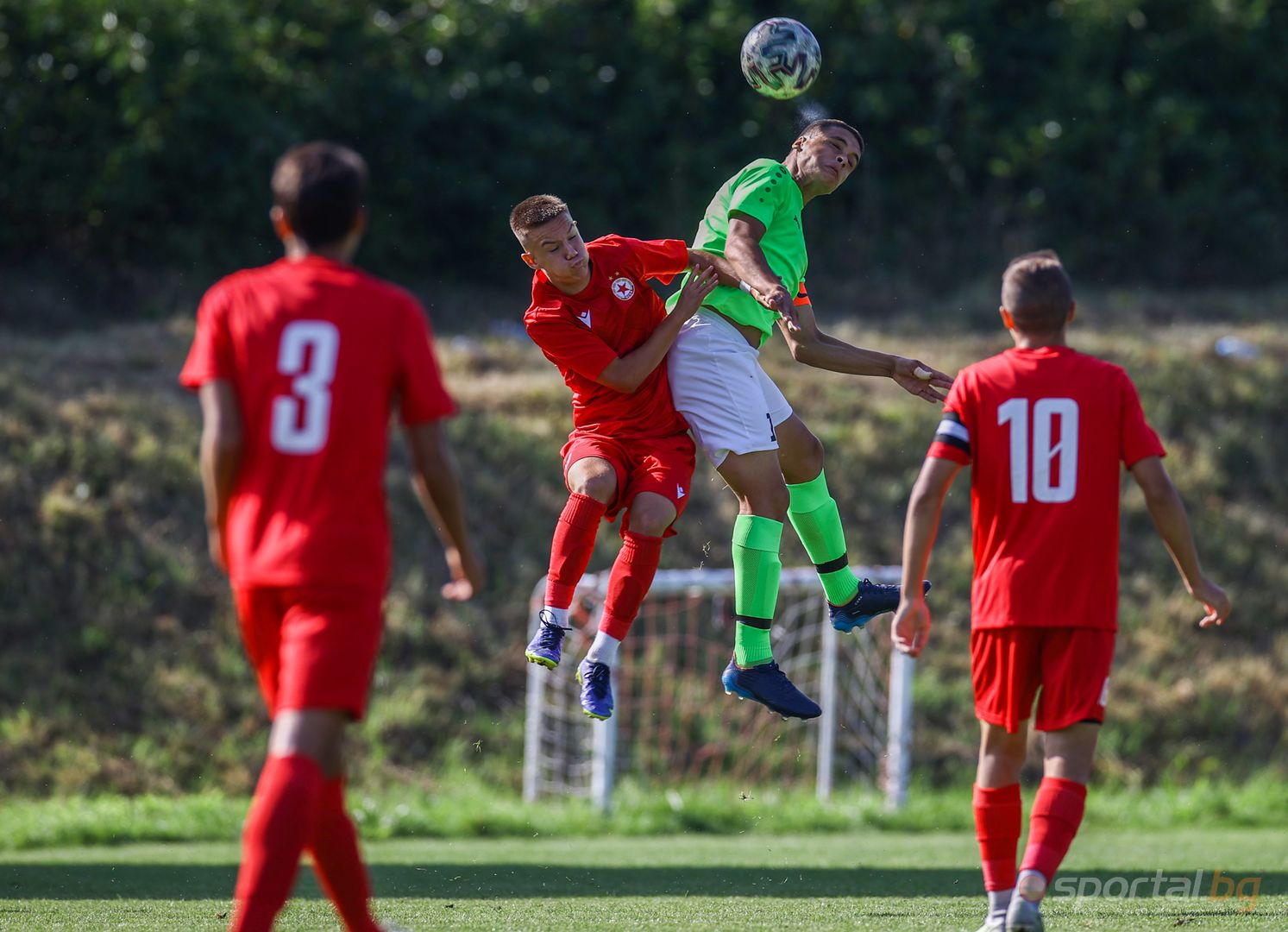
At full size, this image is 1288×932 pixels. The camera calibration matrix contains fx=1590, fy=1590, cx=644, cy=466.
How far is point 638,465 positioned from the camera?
6215 mm

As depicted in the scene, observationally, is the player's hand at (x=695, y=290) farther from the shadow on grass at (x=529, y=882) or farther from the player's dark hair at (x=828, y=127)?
the shadow on grass at (x=529, y=882)

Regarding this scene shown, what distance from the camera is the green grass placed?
415 inches

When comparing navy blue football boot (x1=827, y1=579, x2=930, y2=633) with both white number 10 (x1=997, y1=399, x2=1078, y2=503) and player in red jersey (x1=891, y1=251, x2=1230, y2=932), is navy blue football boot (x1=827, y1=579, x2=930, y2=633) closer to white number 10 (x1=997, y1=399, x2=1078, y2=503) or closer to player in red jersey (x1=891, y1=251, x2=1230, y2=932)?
player in red jersey (x1=891, y1=251, x2=1230, y2=932)

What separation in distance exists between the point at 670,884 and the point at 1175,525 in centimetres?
346

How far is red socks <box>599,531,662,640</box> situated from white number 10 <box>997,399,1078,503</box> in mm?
1927

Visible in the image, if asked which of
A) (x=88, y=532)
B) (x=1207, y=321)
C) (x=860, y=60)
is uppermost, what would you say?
(x=860, y=60)

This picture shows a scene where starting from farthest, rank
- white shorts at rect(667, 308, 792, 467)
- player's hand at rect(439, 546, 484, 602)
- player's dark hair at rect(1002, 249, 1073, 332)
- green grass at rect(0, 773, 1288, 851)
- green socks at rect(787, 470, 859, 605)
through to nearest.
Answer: green grass at rect(0, 773, 1288, 851) < green socks at rect(787, 470, 859, 605) < white shorts at rect(667, 308, 792, 467) < player's dark hair at rect(1002, 249, 1073, 332) < player's hand at rect(439, 546, 484, 602)

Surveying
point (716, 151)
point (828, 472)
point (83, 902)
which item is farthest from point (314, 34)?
point (83, 902)

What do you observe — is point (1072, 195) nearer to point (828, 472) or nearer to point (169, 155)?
point (828, 472)

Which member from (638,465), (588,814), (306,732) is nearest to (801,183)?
(638,465)

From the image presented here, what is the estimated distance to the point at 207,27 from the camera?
15.8m

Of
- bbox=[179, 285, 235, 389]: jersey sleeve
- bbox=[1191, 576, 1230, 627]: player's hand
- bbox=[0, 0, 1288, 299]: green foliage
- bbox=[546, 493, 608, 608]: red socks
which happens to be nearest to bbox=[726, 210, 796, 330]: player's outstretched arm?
bbox=[546, 493, 608, 608]: red socks

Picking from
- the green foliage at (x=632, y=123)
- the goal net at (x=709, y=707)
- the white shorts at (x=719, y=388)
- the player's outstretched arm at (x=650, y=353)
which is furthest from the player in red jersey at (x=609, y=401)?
the green foliage at (x=632, y=123)

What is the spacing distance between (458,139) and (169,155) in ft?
9.83
